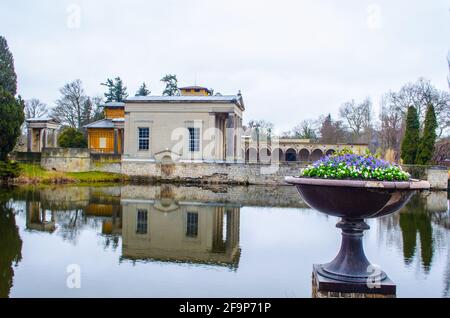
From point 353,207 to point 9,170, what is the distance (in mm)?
24515

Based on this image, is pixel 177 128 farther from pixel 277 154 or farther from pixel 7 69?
pixel 277 154

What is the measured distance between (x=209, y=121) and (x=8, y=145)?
43.2 ft

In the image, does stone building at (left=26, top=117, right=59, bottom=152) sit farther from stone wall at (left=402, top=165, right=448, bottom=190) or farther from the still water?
stone wall at (left=402, top=165, right=448, bottom=190)

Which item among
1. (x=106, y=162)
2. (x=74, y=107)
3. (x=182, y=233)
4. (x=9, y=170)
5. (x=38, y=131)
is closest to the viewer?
(x=182, y=233)

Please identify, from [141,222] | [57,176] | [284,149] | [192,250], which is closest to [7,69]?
[57,176]

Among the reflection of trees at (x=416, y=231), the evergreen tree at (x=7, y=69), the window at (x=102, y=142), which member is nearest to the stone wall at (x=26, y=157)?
the window at (x=102, y=142)

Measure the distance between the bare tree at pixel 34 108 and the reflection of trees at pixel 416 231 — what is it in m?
48.6

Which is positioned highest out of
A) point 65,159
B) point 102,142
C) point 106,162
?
point 102,142

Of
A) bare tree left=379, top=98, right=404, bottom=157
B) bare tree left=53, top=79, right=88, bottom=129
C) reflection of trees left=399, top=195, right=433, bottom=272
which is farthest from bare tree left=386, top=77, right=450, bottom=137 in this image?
bare tree left=53, top=79, right=88, bottom=129

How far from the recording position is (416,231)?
10773 millimetres

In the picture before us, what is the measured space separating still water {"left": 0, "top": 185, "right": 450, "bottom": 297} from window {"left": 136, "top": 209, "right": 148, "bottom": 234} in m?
0.03

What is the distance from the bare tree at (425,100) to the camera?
1438 inches

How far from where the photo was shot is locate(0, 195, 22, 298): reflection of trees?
573 centimetres
